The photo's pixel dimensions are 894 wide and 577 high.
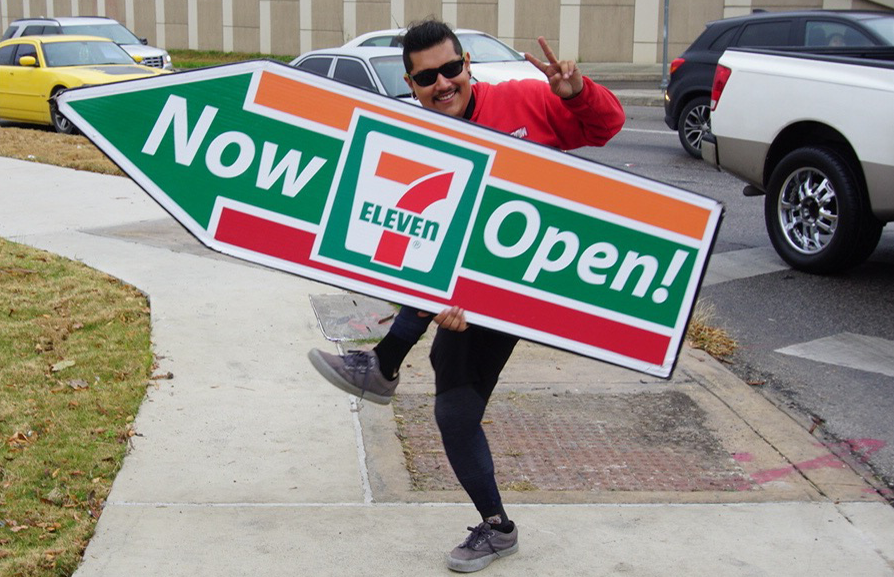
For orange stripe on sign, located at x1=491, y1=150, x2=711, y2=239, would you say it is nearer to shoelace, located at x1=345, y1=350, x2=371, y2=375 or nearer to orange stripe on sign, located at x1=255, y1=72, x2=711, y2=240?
orange stripe on sign, located at x1=255, y1=72, x2=711, y2=240

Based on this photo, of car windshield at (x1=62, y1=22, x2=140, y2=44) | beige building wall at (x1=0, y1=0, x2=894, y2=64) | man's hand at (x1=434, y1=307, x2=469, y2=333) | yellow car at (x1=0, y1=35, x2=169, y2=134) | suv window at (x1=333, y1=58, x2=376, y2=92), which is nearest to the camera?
man's hand at (x1=434, y1=307, x2=469, y2=333)

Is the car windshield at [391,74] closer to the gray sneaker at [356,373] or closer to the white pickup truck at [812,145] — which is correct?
the white pickup truck at [812,145]

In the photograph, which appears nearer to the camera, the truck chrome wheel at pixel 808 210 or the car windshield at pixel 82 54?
the truck chrome wheel at pixel 808 210

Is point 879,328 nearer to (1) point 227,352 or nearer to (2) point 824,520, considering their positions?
(2) point 824,520

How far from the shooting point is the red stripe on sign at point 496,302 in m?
3.67

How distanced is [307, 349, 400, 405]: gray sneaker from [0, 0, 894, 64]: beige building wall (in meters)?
20.8

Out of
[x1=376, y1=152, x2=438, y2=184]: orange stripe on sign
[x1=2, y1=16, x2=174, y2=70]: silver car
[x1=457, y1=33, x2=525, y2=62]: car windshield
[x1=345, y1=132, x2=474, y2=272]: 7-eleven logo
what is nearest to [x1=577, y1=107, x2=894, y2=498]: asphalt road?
[x1=345, y1=132, x2=474, y2=272]: 7-eleven logo

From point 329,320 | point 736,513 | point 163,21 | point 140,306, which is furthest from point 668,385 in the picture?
point 163,21

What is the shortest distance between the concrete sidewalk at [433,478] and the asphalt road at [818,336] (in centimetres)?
24

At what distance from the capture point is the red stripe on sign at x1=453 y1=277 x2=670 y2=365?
3.75m

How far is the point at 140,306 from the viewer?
7.23 meters

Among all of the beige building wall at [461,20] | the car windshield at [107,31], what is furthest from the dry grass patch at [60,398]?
the beige building wall at [461,20]

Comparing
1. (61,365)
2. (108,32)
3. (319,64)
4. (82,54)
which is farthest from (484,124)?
(108,32)

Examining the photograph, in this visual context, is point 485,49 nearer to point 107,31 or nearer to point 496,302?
point 107,31
